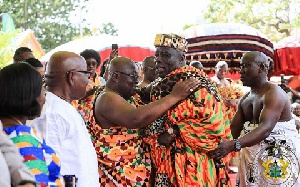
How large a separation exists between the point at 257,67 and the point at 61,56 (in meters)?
2.37

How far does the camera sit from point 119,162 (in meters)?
4.64

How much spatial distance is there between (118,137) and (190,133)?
0.60 m

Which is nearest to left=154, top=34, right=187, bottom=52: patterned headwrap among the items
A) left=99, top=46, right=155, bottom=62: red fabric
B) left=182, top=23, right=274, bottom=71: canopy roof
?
left=182, top=23, right=274, bottom=71: canopy roof

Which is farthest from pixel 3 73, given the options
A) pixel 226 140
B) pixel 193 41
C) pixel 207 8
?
pixel 207 8

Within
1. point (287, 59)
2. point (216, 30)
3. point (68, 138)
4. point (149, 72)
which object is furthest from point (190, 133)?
point (287, 59)

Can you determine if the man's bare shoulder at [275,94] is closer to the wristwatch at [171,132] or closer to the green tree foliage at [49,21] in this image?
the wristwatch at [171,132]

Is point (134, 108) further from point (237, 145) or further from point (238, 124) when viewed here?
point (238, 124)

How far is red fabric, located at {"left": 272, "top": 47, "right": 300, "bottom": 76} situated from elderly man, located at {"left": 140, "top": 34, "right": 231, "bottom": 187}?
10.3 metres

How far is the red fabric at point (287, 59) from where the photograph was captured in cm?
1457

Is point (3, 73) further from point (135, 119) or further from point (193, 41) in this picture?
point (193, 41)

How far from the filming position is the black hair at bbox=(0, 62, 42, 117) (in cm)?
286

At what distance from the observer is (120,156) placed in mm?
4629

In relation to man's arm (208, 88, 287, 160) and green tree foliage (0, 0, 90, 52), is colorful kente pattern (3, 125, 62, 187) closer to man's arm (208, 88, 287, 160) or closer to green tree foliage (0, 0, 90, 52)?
man's arm (208, 88, 287, 160)

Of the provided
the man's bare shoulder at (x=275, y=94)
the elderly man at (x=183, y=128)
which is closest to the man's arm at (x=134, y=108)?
the elderly man at (x=183, y=128)
